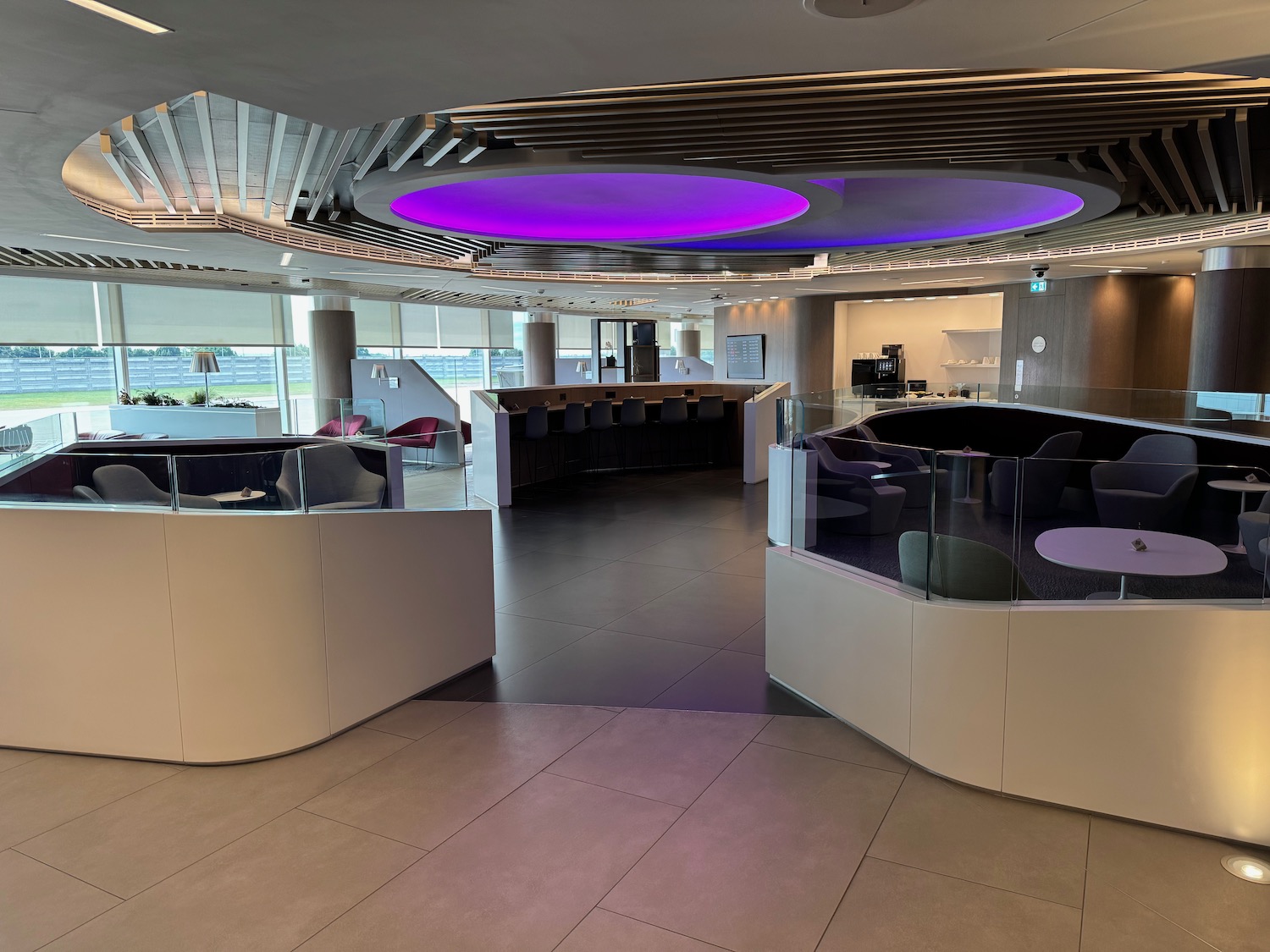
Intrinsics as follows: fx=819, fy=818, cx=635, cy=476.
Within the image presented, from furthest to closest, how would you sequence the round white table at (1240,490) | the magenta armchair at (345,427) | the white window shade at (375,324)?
the white window shade at (375,324)
the magenta armchair at (345,427)
the round white table at (1240,490)

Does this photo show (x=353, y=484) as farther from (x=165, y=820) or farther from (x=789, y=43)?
(x=789, y=43)

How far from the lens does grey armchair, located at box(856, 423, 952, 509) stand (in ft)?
10.2

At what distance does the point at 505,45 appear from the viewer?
301 centimetres

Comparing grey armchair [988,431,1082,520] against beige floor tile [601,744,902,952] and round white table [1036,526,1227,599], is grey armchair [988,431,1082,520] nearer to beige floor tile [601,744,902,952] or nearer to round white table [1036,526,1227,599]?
round white table [1036,526,1227,599]

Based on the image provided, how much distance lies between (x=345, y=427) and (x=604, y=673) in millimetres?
7185

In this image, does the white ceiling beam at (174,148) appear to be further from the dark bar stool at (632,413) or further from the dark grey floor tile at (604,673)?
the dark bar stool at (632,413)

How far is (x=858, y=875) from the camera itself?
2.51m

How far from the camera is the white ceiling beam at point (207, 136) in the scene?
4.45 metres

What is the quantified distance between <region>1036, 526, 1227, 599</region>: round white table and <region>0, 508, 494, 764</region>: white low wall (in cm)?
280

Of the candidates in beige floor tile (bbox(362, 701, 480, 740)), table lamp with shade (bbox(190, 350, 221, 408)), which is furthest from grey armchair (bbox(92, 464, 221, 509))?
table lamp with shade (bbox(190, 350, 221, 408))

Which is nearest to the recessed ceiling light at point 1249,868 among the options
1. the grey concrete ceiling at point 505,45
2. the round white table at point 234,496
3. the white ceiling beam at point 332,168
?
the grey concrete ceiling at point 505,45

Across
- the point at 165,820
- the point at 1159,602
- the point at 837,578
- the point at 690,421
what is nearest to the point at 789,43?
the point at 837,578

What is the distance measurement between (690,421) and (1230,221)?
647cm

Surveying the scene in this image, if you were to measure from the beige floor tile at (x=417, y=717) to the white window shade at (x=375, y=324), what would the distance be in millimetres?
17521
